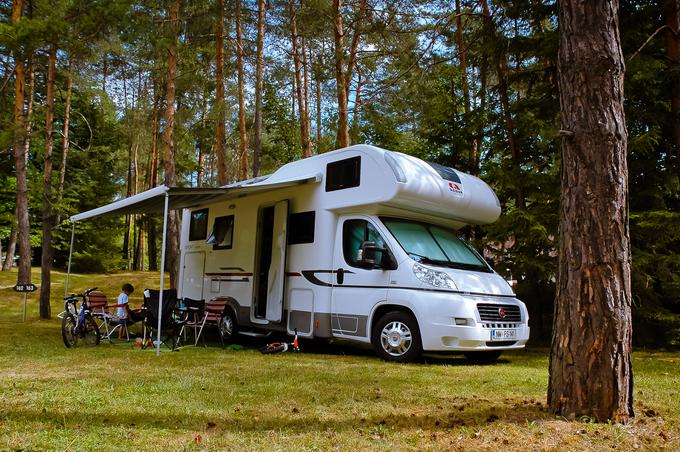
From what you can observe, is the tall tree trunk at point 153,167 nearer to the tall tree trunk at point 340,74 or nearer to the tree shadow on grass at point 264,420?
the tall tree trunk at point 340,74

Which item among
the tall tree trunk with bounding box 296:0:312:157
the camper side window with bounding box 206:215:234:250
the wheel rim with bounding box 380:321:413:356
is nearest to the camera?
the wheel rim with bounding box 380:321:413:356

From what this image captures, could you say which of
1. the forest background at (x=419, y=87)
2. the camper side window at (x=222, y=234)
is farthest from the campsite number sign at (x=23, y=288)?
the camper side window at (x=222, y=234)

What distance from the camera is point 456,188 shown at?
8.73m

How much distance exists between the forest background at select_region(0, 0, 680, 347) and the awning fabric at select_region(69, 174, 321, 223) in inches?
152

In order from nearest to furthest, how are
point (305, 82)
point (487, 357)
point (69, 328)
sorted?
point (487, 357) < point (69, 328) < point (305, 82)

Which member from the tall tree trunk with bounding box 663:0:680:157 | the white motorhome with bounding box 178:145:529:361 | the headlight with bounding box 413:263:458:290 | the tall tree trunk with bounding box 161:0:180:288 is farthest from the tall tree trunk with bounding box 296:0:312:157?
the headlight with bounding box 413:263:458:290

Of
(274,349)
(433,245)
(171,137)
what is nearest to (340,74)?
(171,137)

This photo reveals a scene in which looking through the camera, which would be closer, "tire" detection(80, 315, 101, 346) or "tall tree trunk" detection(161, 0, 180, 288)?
"tire" detection(80, 315, 101, 346)

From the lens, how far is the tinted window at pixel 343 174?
8516 millimetres

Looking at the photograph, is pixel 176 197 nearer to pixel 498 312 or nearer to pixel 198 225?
pixel 198 225

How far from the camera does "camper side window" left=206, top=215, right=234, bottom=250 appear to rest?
1060cm

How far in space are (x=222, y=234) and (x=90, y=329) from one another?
2767 mm

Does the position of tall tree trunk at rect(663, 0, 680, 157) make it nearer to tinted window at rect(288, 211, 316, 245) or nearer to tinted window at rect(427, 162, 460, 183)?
tinted window at rect(427, 162, 460, 183)

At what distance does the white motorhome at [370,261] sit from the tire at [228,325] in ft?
0.10
